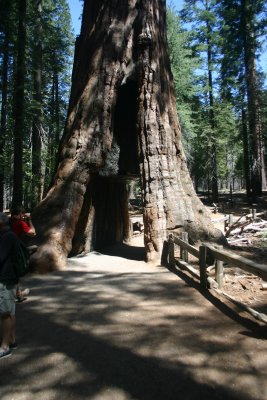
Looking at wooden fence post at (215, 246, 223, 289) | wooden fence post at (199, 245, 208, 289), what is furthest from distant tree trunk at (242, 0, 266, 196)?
wooden fence post at (215, 246, 223, 289)

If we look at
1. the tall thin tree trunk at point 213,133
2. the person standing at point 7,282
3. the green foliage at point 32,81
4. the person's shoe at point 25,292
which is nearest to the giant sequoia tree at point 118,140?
the person's shoe at point 25,292

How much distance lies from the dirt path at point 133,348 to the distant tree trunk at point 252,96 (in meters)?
20.9

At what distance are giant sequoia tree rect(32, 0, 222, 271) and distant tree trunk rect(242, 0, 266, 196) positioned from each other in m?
16.0

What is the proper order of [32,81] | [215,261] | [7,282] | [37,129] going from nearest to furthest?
1. [7,282]
2. [215,261]
3. [37,129]
4. [32,81]

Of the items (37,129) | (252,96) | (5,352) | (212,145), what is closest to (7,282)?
(5,352)

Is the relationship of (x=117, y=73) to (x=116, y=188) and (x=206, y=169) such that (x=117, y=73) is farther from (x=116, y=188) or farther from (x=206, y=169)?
(x=206, y=169)

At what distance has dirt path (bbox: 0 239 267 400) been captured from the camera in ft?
11.7

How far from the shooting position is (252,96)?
1017 inches

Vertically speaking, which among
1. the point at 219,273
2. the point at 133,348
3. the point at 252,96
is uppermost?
the point at 252,96

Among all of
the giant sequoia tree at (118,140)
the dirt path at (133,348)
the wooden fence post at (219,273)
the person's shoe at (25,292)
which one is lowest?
the dirt path at (133,348)

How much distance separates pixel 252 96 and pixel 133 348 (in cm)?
2506

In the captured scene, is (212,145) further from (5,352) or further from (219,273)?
(5,352)

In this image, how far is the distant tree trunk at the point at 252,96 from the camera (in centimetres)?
2573

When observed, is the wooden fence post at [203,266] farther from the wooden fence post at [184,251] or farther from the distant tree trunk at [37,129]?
the distant tree trunk at [37,129]
